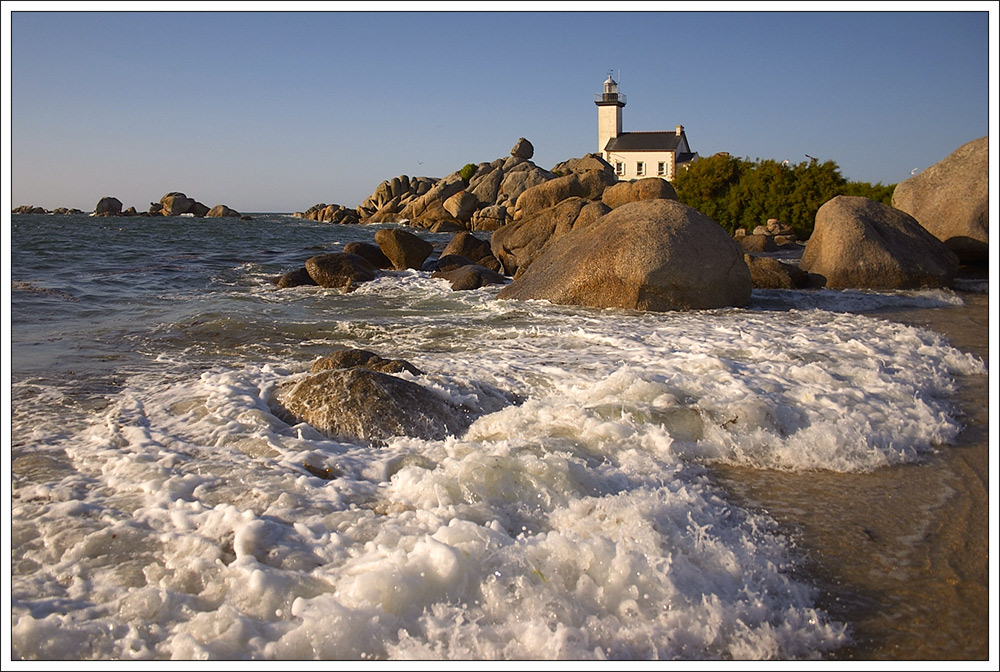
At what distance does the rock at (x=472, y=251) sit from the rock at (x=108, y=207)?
230 ft

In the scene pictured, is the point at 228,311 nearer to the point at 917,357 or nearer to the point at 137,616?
the point at 137,616

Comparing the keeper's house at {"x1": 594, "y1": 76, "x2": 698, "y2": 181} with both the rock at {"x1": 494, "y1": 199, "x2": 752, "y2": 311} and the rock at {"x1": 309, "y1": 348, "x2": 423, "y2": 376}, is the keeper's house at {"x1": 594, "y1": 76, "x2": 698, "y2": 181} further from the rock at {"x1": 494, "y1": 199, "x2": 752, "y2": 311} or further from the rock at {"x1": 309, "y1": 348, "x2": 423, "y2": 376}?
the rock at {"x1": 309, "y1": 348, "x2": 423, "y2": 376}

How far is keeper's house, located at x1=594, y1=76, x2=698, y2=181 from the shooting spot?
55125mm

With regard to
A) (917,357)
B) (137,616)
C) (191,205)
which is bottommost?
(137,616)

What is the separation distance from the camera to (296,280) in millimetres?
13602

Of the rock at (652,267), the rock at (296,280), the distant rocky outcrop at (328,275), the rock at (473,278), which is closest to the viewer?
the rock at (652,267)

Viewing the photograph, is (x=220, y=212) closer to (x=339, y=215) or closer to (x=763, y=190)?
(x=339, y=215)

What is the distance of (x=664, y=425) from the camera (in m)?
4.41

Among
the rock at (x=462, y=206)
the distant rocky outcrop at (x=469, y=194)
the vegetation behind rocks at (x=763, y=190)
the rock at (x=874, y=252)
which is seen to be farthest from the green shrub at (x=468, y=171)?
the rock at (x=874, y=252)

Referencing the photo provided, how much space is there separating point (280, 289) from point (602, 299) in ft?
21.1

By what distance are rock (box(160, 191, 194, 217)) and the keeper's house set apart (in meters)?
46.2

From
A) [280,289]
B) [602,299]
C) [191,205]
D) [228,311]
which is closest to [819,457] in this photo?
[602,299]

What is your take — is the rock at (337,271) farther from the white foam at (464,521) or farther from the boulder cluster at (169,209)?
the boulder cluster at (169,209)

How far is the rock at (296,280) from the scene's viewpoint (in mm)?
13359
